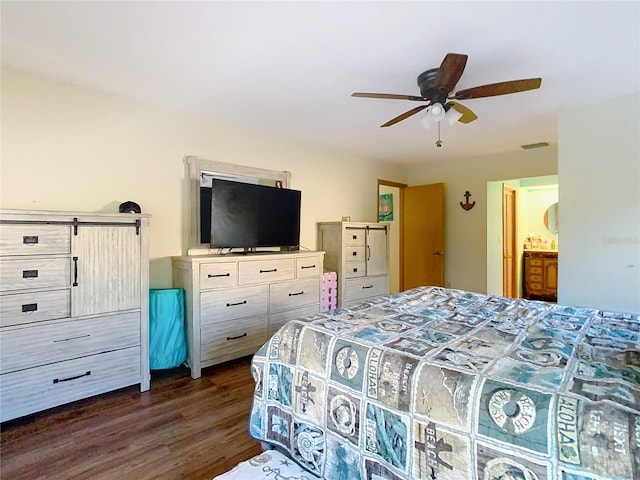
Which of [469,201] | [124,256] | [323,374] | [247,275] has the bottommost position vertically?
[323,374]

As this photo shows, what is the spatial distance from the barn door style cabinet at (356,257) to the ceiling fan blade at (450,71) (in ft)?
7.26

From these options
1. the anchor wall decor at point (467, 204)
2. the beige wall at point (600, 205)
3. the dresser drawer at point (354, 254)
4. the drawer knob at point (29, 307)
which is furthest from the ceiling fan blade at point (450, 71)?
the anchor wall decor at point (467, 204)

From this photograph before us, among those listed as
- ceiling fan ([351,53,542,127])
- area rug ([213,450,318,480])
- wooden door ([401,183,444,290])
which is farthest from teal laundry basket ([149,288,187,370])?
wooden door ([401,183,444,290])

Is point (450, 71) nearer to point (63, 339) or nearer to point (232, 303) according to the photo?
point (232, 303)

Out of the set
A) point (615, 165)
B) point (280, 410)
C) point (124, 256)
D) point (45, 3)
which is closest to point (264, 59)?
Result: point (45, 3)

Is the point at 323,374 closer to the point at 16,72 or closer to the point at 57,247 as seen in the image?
the point at 57,247

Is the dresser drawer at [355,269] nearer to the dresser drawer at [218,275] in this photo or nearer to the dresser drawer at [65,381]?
the dresser drawer at [218,275]

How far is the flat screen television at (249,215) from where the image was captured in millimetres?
3047

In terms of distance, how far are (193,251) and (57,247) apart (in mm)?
1171

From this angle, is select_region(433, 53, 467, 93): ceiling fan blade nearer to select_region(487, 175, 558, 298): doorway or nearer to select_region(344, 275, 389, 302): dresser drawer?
select_region(344, 275, 389, 302): dresser drawer

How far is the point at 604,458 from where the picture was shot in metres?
0.89

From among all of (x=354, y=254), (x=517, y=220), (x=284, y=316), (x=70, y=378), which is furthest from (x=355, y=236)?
(x=517, y=220)

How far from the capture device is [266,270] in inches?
126

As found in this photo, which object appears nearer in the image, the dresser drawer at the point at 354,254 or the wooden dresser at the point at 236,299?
the wooden dresser at the point at 236,299
